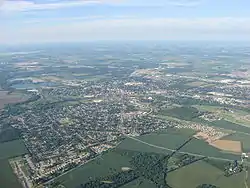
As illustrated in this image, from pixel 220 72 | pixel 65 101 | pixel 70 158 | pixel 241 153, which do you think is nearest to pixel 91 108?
pixel 65 101

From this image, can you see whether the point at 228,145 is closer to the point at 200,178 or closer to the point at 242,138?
the point at 242,138

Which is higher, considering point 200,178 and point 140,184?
point 140,184

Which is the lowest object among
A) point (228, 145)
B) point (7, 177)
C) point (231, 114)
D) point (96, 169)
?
point (231, 114)

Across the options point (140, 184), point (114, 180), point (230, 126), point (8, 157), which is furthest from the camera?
point (230, 126)

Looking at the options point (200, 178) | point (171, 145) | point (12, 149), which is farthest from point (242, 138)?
point (12, 149)

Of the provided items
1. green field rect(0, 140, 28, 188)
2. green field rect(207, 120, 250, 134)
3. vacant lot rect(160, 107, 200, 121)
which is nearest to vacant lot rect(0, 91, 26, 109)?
green field rect(0, 140, 28, 188)

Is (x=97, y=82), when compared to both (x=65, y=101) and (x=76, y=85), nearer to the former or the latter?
(x=76, y=85)
